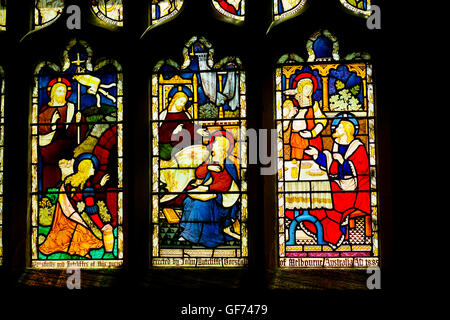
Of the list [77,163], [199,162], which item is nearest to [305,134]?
[199,162]

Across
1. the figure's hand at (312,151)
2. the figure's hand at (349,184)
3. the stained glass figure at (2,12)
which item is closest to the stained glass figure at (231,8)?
the figure's hand at (312,151)

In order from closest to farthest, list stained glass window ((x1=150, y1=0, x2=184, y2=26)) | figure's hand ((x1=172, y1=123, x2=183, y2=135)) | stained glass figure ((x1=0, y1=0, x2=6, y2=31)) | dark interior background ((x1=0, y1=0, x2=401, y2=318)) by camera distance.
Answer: dark interior background ((x1=0, y1=0, x2=401, y2=318)) < figure's hand ((x1=172, y1=123, x2=183, y2=135)) < stained glass window ((x1=150, y1=0, x2=184, y2=26)) < stained glass figure ((x1=0, y1=0, x2=6, y2=31))

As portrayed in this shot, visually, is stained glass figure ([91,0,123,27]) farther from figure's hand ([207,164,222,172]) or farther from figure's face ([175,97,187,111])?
figure's hand ([207,164,222,172])

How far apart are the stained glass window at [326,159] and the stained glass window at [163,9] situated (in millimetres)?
920

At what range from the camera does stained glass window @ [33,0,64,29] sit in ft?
13.2

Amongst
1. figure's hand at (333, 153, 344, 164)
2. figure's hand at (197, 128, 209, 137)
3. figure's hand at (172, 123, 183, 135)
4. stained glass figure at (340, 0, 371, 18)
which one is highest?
stained glass figure at (340, 0, 371, 18)

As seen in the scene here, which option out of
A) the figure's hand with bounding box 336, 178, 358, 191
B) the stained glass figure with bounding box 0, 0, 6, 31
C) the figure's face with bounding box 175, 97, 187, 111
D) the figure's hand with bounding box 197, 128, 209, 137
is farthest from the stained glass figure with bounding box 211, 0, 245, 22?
the stained glass figure with bounding box 0, 0, 6, 31

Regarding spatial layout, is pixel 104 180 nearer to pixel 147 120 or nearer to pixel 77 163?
pixel 77 163

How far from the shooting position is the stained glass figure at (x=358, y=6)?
12.3 ft

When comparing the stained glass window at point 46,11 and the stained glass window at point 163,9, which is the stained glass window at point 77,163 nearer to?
the stained glass window at point 46,11

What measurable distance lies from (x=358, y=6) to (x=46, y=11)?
7.92 feet

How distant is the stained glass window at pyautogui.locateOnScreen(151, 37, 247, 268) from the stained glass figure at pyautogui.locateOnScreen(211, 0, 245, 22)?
30 centimetres

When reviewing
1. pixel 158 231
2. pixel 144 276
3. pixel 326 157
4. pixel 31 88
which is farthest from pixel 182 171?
pixel 31 88

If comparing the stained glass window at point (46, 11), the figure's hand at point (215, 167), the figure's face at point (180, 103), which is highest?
the stained glass window at point (46, 11)
